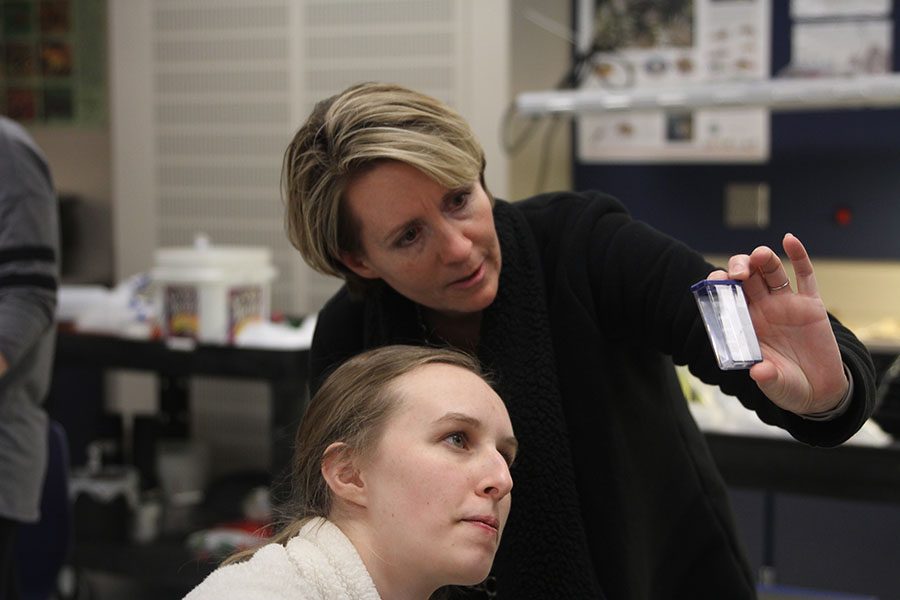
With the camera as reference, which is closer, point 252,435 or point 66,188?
point 252,435

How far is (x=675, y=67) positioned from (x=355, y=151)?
269 centimetres

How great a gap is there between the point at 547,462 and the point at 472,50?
2.32m

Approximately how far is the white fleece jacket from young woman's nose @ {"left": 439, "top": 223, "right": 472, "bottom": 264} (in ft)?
1.09

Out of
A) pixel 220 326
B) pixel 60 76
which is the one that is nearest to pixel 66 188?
pixel 60 76

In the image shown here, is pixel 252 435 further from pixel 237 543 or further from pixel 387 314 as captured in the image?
pixel 387 314

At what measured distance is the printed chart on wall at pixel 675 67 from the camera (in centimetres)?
369

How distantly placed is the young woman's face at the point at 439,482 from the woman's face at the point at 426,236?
129 millimetres

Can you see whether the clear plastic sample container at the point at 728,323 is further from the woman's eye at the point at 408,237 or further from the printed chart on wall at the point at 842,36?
the printed chart on wall at the point at 842,36

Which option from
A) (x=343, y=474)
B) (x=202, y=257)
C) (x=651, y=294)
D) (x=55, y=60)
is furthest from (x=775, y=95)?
(x=55, y=60)

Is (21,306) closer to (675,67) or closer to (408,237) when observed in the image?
(408,237)

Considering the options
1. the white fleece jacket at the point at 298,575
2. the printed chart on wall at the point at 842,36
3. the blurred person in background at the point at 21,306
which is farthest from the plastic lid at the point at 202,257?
the white fleece jacket at the point at 298,575

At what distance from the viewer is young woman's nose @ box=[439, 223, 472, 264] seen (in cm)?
133

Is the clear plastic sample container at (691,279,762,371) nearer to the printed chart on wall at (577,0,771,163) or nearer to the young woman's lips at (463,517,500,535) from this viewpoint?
the young woman's lips at (463,517,500,535)

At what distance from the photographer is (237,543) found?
3.35 meters
